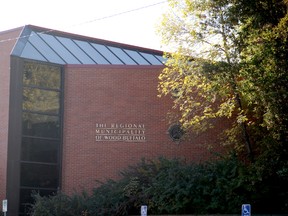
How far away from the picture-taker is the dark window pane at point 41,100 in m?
28.7

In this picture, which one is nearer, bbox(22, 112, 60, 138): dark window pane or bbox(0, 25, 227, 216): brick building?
bbox(0, 25, 227, 216): brick building

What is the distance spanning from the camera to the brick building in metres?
28.3

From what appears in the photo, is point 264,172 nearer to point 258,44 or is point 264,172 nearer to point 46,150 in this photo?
point 258,44

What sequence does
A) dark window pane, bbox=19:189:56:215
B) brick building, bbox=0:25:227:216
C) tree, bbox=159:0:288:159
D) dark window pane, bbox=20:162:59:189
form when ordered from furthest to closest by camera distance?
brick building, bbox=0:25:227:216 < dark window pane, bbox=20:162:59:189 < dark window pane, bbox=19:189:56:215 < tree, bbox=159:0:288:159

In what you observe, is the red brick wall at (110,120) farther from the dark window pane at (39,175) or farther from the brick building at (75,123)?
the dark window pane at (39,175)

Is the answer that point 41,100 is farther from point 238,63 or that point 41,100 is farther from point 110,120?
point 238,63

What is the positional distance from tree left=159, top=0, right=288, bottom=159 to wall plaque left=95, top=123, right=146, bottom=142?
148 inches

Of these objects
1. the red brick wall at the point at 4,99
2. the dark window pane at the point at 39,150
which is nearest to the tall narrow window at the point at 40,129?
the dark window pane at the point at 39,150

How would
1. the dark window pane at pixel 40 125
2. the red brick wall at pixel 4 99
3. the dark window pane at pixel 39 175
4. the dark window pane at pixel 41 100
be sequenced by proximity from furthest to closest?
the dark window pane at pixel 41 100
the dark window pane at pixel 40 125
the dark window pane at pixel 39 175
the red brick wall at pixel 4 99

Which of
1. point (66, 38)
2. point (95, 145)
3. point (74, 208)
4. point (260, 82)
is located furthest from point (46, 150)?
point (260, 82)

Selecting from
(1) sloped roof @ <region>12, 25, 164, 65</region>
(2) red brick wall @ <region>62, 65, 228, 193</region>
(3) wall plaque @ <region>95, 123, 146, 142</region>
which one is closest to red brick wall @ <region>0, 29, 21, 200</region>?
(1) sloped roof @ <region>12, 25, 164, 65</region>

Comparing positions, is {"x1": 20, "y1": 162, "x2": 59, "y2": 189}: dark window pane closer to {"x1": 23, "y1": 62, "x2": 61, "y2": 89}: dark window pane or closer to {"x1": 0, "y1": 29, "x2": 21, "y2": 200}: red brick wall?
{"x1": 0, "y1": 29, "x2": 21, "y2": 200}: red brick wall

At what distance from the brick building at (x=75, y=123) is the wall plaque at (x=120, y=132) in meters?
0.05

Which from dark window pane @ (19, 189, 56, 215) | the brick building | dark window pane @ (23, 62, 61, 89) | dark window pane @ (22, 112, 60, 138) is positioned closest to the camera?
dark window pane @ (19, 189, 56, 215)
